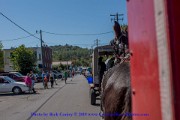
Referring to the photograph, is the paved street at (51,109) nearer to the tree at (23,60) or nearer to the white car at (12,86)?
the white car at (12,86)

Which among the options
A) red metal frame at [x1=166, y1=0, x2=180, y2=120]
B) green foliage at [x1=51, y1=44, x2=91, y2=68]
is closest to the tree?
red metal frame at [x1=166, y1=0, x2=180, y2=120]

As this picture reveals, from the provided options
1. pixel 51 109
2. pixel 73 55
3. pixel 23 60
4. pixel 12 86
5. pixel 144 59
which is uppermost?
pixel 73 55

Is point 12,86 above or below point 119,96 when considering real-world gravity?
below

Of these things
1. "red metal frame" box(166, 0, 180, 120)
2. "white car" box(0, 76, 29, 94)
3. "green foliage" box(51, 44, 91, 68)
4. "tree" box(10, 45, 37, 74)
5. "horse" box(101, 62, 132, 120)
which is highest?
"green foliage" box(51, 44, 91, 68)

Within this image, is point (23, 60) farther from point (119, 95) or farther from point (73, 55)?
point (73, 55)

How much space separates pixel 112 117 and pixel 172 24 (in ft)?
8.71

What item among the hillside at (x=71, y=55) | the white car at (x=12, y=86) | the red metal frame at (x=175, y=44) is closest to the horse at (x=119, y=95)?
the red metal frame at (x=175, y=44)

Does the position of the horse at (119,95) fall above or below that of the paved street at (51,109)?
above

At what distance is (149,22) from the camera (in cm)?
172

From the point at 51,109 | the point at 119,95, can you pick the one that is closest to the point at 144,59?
the point at 119,95

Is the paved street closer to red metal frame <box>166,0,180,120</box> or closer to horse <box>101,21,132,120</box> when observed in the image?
horse <box>101,21,132,120</box>

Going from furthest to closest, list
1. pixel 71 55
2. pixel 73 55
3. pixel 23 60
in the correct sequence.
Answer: pixel 73 55 < pixel 71 55 < pixel 23 60

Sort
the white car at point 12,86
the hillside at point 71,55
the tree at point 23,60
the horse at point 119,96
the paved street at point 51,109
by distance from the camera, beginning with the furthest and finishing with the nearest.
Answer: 1. the hillside at point 71,55
2. the tree at point 23,60
3. the white car at point 12,86
4. the paved street at point 51,109
5. the horse at point 119,96

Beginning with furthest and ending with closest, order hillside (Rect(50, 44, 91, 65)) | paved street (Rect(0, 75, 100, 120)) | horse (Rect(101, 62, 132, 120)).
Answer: hillside (Rect(50, 44, 91, 65)) → paved street (Rect(0, 75, 100, 120)) → horse (Rect(101, 62, 132, 120))
